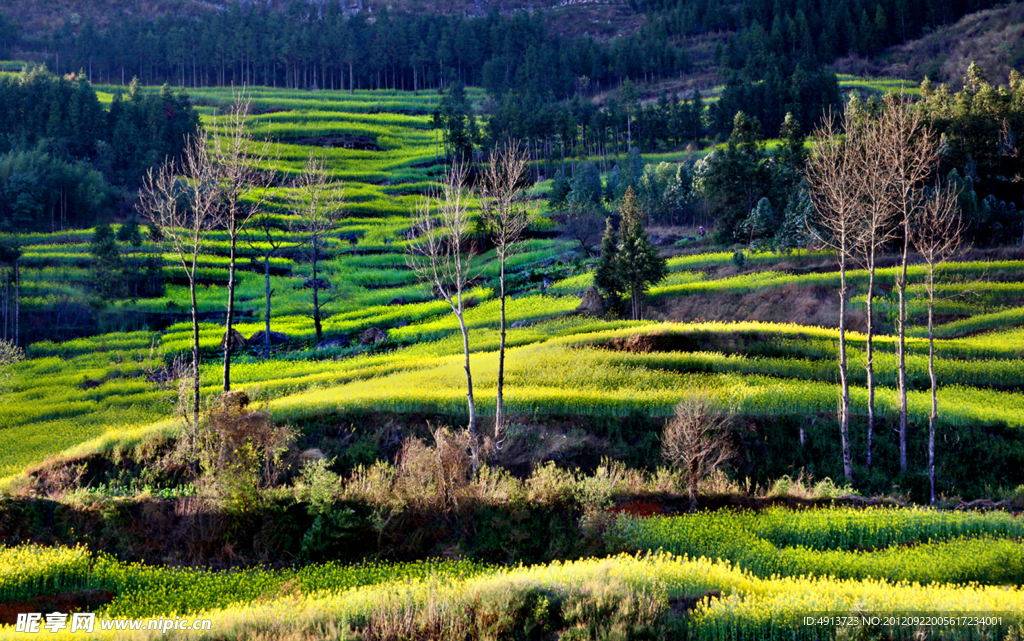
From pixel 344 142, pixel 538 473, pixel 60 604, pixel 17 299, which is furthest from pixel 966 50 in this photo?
pixel 60 604

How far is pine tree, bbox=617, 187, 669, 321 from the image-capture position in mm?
44844

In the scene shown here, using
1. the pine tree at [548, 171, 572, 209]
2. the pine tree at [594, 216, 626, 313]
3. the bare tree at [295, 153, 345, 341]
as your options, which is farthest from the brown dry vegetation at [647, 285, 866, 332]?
the pine tree at [548, 171, 572, 209]

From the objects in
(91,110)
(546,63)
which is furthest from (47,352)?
(546,63)

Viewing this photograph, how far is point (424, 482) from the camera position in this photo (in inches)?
720

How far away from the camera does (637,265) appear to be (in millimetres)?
44812

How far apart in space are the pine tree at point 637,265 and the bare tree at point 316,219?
2101 cm

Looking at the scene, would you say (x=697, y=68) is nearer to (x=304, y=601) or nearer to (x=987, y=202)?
(x=987, y=202)

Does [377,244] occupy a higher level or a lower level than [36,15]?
lower

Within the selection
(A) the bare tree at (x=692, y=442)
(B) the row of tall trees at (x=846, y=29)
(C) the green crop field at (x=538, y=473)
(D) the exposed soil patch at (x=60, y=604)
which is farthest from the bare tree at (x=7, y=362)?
(B) the row of tall trees at (x=846, y=29)

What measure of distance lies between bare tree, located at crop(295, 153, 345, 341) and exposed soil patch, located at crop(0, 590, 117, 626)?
29514 millimetres

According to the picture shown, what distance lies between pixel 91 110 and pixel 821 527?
109500 millimetres

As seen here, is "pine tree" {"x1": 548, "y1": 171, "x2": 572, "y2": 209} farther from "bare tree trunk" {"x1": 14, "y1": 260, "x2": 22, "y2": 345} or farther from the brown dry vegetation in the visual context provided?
"bare tree trunk" {"x1": 14, "y1": 260, "x2": 22, "y2": 345}

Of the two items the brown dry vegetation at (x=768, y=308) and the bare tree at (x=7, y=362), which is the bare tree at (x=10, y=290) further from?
the brown dry vegetation at (x=768, y=308)

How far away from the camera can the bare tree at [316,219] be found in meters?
44.9
